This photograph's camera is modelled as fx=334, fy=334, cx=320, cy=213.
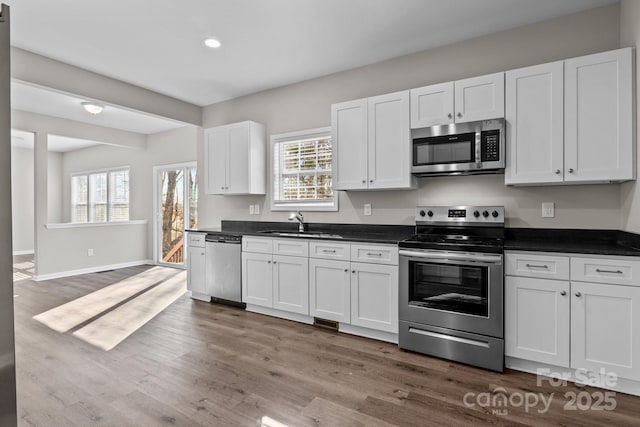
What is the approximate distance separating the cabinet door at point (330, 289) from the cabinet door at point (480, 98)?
171 cm

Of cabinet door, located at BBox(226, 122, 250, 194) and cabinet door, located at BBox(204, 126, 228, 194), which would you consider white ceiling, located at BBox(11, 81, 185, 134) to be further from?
cabinet door, located at BBox(226, 122, 250, 194)

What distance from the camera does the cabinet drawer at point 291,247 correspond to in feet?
11.4

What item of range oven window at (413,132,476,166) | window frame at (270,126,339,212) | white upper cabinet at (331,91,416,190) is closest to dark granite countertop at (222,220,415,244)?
window frame at (270,126,339,212)

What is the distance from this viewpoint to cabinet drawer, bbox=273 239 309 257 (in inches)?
136

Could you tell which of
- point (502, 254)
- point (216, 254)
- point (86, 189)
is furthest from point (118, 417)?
point (86, 189)

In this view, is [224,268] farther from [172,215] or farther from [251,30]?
[172,215]

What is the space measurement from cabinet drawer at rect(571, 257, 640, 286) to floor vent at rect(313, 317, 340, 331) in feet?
6.59

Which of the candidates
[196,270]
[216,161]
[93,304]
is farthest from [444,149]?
[93,304]

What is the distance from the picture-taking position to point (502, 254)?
2463 mm

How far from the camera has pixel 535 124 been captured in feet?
8.61

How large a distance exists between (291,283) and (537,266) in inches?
87.6

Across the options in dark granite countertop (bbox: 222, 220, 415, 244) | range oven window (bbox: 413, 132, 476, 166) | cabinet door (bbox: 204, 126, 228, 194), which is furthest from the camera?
cabinet door (bbox: 204, 126, 228, 194)

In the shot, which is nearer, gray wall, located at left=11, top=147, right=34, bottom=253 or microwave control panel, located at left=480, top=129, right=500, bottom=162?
microwave control panel, located at left=480, top=129, right=500, bottom=162

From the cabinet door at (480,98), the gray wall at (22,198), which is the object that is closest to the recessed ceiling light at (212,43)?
the cabinet door at (480,98)
